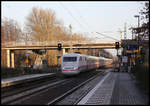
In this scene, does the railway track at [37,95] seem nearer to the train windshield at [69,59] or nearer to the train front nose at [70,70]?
the train front nose at [70,70]

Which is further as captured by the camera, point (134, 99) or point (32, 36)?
point (32, 36)

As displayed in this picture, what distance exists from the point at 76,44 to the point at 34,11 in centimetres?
1518

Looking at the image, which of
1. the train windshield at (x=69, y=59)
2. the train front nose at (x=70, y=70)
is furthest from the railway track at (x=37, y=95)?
the train windshield at (x=69, y=59)

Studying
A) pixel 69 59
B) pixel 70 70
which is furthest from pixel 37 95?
pixel 69 59

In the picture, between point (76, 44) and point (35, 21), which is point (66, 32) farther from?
point (76, 44)

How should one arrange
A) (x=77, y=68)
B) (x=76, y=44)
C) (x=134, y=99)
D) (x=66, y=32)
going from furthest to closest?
1. (x=66, y=32)
2. (x=76, y=44)
3. (x=77, y=68)
4. (x=134, y=99)

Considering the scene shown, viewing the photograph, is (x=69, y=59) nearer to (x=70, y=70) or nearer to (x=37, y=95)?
(x=70, y=70)

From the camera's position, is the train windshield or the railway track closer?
the railway track

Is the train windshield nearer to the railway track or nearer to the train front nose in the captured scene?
the train front nose

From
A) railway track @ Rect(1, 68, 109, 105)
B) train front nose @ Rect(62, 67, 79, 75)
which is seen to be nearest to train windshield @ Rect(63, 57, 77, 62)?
train front nose @ Rect(62, 67, 79, 75)

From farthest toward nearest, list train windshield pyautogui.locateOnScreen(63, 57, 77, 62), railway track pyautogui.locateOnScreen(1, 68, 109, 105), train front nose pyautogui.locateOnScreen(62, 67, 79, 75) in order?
train windshield pyautogui.locateOnScreen(63, 57, 77, 62) < train front nose pyautogui.locateOnScreen(62, 67, 79, 75) < railway track pyautogui.locateOnScreen(1, 68, 109, 105)

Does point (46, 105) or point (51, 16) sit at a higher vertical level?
point (51, 16)

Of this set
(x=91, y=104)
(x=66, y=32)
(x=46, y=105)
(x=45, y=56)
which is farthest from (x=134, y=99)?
(x=66, y=32)

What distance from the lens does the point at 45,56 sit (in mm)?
55719
